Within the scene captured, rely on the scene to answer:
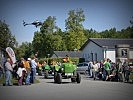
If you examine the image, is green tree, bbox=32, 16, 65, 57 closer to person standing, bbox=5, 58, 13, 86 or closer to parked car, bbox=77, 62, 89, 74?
parked car, bbox=77, 62, 89, 74

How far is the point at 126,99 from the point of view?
12.2 meters

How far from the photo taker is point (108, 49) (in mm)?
55500

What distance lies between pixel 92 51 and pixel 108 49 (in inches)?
252

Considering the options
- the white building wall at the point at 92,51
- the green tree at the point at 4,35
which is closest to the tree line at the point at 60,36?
the white building wall at the point at 92,51

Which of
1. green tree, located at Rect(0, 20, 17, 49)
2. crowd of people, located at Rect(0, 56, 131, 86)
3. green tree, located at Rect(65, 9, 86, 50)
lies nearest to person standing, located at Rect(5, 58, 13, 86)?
crowd of people, located at Rect(0, 56, 131, 86)

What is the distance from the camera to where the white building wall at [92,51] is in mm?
57406

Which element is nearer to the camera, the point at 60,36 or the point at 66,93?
the point at 66,93

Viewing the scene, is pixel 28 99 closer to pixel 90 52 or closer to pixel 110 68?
pixel 110 68

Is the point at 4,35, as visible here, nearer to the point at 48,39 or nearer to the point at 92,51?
the point at 92,51

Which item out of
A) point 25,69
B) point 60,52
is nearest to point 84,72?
point 25,69

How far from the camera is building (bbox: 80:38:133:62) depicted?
53.9 m

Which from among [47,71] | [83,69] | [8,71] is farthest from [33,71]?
[83,69]

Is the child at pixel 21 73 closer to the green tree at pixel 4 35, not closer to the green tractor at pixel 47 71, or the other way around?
the green tractor at pixel 47 71

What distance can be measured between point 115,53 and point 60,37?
30167 mm
